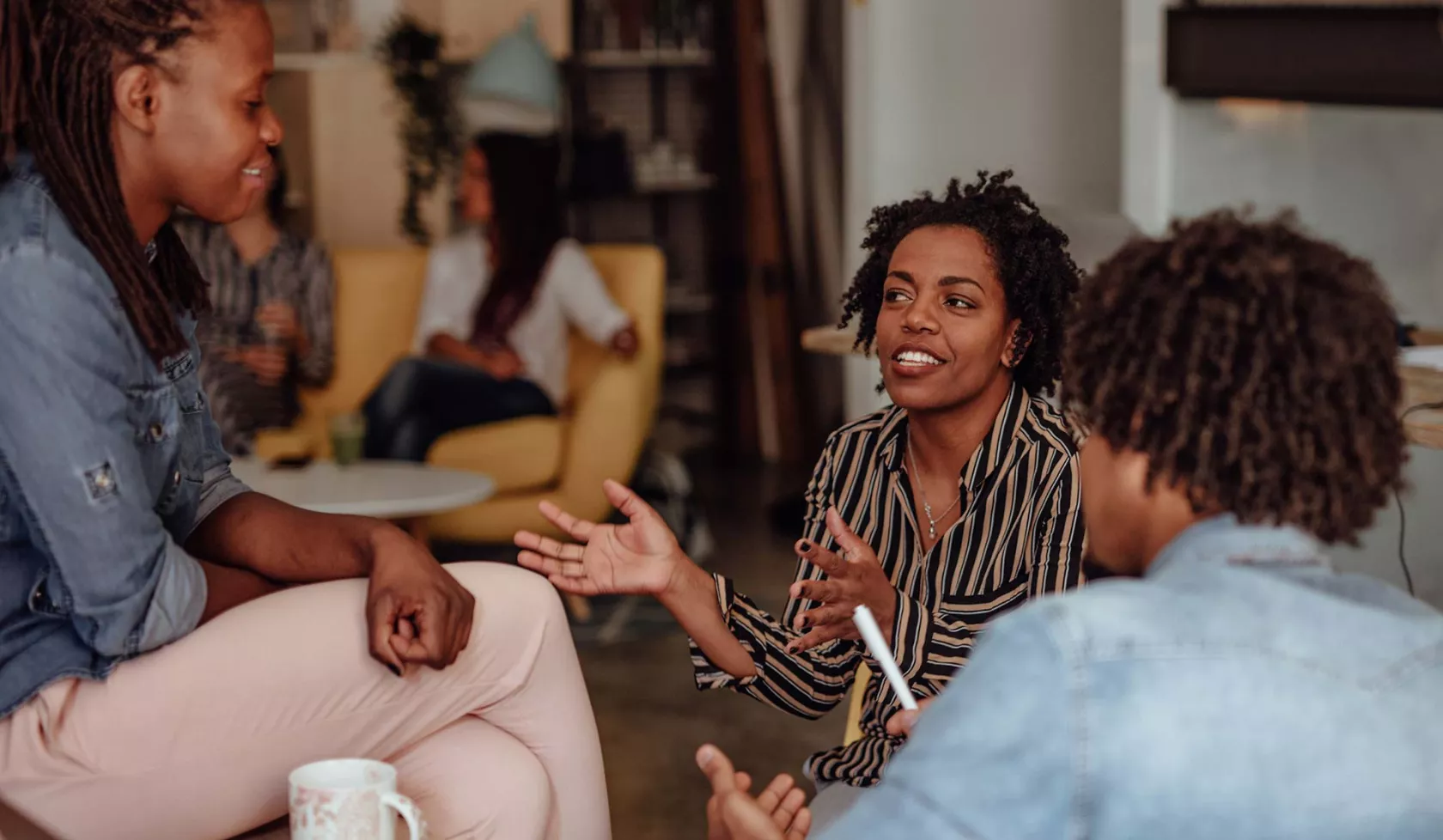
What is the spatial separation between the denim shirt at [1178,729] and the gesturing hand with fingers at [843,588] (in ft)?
1.92

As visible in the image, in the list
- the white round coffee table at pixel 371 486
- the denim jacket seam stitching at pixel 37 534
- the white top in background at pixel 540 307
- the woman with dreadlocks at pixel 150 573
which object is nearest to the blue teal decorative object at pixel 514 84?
the white top in background at pixel 540 307

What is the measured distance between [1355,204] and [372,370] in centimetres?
283

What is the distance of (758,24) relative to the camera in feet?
20.5

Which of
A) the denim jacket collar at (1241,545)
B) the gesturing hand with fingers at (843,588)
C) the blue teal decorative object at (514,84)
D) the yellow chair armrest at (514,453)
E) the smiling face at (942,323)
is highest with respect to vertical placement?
the blue teal decorative object at (514,84)

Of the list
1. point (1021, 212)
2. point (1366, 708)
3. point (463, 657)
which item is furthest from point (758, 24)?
point (1366, 708)

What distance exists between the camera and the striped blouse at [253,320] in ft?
14.7

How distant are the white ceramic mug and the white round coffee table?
224 cm

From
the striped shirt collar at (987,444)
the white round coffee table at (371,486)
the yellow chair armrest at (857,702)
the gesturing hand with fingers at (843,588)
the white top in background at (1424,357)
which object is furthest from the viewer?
the white round coffee table at (371,486)

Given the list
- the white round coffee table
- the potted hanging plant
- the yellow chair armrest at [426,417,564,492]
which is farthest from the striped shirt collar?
the potted hanging plant

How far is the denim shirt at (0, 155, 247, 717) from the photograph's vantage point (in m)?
1.24

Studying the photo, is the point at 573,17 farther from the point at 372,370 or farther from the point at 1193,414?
the point at 1193,414

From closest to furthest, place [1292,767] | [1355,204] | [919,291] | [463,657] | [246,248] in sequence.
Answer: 1. [1292,767]
2. [463,657]
3. [919,291]
4. [1355,204]
5. [246,248]

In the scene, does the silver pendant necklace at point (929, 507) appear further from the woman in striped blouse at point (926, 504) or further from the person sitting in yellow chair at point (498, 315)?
the person sitting in yellow chair at point (498, 315)

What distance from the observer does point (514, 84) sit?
5.59m
